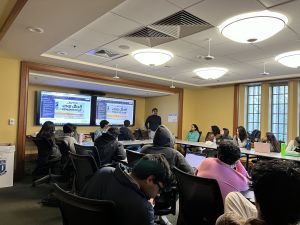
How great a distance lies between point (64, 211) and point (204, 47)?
133 inches

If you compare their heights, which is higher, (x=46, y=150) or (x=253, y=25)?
(x=253, y=25)

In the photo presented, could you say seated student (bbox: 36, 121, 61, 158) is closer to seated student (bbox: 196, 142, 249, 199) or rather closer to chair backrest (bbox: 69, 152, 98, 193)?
chair backrest (bbox: 69, 152, 98, 193)

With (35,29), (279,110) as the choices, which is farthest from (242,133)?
(35,29)

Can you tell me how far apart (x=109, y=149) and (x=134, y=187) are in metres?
2.40

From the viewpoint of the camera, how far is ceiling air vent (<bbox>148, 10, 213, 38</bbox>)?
2898 millimetres

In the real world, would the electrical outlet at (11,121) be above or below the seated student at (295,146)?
above

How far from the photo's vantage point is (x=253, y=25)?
9.25ft

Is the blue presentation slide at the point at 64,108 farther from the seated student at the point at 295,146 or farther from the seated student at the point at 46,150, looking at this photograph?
the seated student at the point at 295,146

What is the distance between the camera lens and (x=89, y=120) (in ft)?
27.0

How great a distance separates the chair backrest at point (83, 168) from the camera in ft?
8.34

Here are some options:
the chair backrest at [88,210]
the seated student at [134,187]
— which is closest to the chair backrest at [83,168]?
the seated student at [134,187]

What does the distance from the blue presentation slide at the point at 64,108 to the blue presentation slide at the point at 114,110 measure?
1.38ft

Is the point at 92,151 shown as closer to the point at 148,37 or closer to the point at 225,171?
the point at 148,37

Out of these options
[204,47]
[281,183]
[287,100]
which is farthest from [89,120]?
[281,183]
